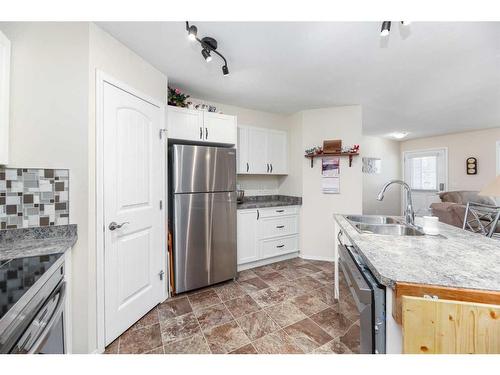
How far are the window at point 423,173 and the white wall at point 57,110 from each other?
A: 7.13 m

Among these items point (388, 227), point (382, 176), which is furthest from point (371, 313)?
point (382, 176)

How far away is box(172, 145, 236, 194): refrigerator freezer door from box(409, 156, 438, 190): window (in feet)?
19.0

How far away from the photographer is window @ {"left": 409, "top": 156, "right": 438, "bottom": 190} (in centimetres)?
535

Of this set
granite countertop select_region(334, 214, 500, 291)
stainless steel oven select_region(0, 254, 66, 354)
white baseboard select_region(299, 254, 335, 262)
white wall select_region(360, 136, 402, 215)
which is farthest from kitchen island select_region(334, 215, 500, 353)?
white wall select_region(360, 136, 402, 215)

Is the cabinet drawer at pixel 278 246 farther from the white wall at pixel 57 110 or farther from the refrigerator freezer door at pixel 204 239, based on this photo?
the white wall at pixel 57 110

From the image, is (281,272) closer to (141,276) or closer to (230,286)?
(230,286)

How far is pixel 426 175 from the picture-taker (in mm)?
5492

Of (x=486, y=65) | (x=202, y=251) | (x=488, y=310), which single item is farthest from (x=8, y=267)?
(x=486, y=65)

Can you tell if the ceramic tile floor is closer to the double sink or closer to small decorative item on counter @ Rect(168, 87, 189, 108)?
the double sink

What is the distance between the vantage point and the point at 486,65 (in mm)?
1963

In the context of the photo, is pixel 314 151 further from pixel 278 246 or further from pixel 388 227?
pixel 388 227

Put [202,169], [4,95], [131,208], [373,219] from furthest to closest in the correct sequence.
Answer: [202,169] < [373,219] < [131,208] < [4,95]

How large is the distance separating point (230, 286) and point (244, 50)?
2382 mm

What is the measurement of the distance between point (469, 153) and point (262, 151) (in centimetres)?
522
